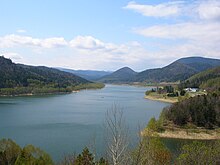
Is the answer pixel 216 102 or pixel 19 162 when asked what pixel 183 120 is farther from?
pixel 19 162

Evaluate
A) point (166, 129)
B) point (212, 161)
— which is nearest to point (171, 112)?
point (166, 129)

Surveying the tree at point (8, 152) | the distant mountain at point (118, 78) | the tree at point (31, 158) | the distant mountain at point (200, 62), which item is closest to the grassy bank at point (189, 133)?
the tree at point (31, 158)

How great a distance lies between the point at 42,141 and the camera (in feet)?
44.5

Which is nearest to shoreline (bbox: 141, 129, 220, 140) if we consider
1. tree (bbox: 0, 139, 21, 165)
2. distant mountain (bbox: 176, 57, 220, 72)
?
tree (bbox: 0, 139, 21, 165)

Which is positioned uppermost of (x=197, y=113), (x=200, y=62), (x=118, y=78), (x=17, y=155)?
(x=200, y=62)

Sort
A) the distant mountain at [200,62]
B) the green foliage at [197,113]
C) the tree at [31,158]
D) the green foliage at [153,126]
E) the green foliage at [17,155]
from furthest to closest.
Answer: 1. the distant mountain at [200,62]
2. the green foliage at [197,113]
3. the green foliage at [153,126]
4. the green foliage at [17,155]
5. the tree at [31,158]

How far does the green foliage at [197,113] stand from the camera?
678 inches

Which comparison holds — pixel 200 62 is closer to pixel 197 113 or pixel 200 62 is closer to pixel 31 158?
pixel 197 113

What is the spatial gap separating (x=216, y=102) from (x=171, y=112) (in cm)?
296

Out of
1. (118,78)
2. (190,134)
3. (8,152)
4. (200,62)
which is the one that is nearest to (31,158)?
(8,152)

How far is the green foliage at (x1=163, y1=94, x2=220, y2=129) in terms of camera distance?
56.5ft

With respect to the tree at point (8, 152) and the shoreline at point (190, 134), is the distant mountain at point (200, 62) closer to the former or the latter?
the shoreline at point (190, 134)

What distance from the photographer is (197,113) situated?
17500 millimetres

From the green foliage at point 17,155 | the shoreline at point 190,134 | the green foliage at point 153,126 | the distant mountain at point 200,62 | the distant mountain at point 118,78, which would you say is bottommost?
the shoreline at point 190,134
